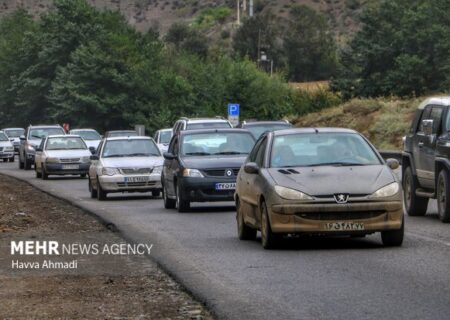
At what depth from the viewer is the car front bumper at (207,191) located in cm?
2506

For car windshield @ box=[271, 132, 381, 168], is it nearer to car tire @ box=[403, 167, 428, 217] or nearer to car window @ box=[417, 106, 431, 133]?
car window @ box=[417, 106, 431, 133]

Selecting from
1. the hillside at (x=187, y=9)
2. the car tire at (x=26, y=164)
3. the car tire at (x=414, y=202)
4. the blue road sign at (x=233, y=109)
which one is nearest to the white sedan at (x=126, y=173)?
the car tire at (x=414, y=202)

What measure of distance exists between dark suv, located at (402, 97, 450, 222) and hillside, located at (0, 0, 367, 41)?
128 metres

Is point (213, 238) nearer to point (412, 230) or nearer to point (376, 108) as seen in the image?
point (412, 230)

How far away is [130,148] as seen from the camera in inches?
1286

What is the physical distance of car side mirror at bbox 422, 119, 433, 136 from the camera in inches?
829

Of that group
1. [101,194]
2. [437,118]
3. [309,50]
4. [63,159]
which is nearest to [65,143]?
[63,159]

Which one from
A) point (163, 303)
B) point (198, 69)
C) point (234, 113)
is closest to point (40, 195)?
point (163, 303)

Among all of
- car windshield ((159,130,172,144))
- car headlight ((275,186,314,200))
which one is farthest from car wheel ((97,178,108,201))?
car windshield ((159,130,172,144))

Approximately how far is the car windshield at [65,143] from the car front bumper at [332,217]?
30.5 meters

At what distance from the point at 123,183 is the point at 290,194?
15201 mm

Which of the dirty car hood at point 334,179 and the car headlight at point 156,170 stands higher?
the dirty car hood at point 334,179

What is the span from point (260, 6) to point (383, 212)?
156 m

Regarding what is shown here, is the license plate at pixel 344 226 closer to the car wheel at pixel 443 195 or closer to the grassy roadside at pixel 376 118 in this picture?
the car wheel at pixel 443 195
